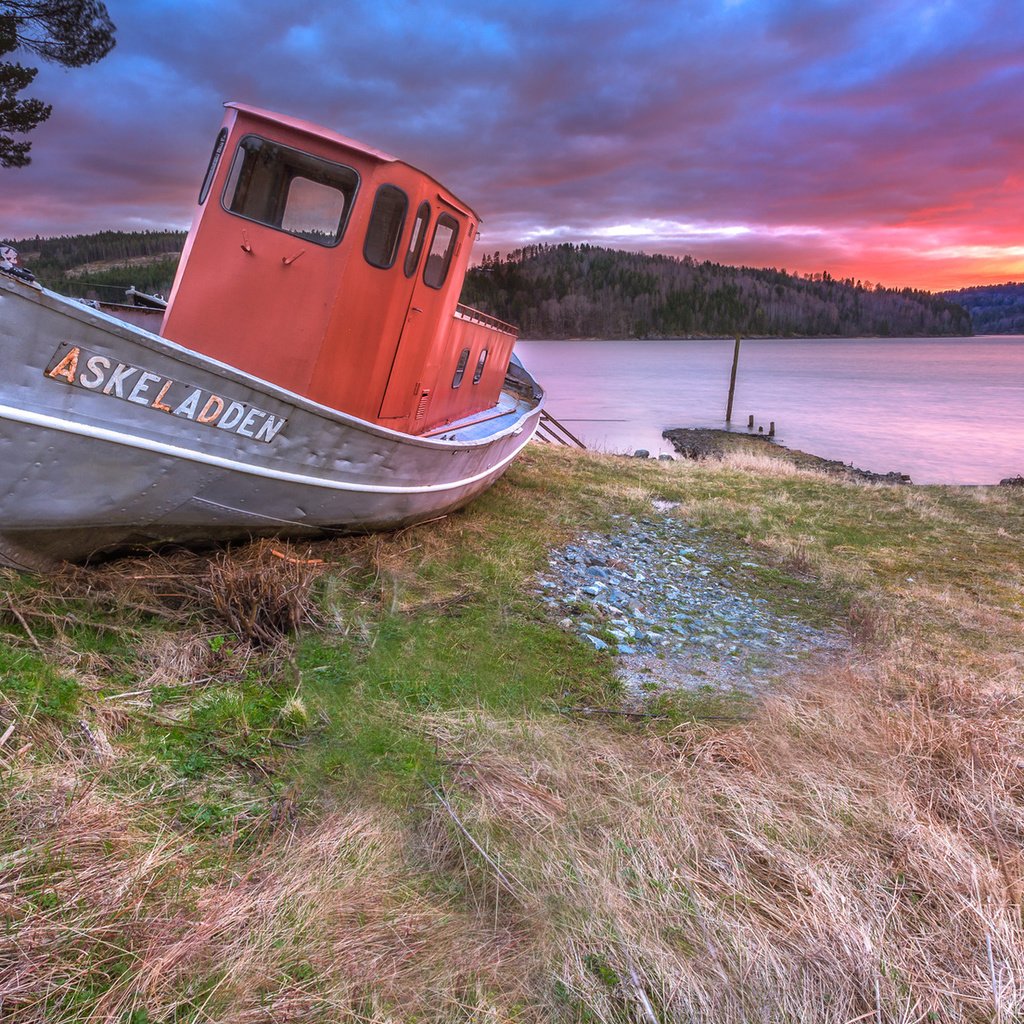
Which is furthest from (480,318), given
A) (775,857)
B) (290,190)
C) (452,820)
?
(775,857)

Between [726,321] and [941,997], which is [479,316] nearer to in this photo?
[941,997]

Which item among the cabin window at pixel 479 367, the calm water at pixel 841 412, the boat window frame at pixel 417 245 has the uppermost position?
the calm water at pixel 841 412

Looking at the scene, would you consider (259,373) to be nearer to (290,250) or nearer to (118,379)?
(290,250)

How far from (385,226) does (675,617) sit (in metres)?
4.41

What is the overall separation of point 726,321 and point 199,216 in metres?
185

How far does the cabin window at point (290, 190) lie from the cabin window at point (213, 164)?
26cm

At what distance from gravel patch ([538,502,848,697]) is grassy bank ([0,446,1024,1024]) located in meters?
0.32

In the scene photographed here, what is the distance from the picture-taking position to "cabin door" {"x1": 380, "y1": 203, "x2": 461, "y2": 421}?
674cm

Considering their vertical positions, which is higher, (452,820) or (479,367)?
(479,367)

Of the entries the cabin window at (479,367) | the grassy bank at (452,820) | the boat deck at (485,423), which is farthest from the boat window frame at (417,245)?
the cabin window at (479,367)

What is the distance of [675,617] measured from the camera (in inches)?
259

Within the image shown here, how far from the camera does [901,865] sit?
2.95m

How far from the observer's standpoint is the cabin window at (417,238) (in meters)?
6.55

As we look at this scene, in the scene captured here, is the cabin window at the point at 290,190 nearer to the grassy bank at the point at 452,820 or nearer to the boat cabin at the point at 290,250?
the boat cabin at the point at 290,250
